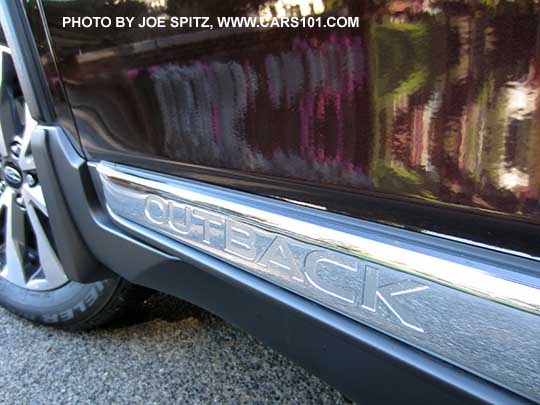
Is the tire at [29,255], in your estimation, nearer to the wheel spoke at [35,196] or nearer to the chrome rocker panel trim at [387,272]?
the wheel spoke at [35,196]

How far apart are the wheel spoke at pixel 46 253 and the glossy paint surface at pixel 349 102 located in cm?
64

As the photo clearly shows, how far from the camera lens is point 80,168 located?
4.12 feet

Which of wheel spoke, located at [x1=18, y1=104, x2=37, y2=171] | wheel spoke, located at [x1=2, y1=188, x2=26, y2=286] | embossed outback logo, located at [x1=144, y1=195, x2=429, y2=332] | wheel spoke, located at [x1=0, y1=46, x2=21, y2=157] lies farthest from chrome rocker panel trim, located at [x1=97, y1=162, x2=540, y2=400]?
wheel spoke, located at [x1=2, y1=188, x2=26, y2=286]

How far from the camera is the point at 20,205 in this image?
164 centimetres

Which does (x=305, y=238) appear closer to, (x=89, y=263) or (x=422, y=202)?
(x=422, y=202)

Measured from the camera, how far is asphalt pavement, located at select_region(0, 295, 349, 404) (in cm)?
145

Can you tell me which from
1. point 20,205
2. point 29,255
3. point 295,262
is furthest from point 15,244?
point 295,262

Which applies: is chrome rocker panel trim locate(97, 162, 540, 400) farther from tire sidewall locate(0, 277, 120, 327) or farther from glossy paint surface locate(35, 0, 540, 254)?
tire sidewall locate(0, 277, 120, 327)

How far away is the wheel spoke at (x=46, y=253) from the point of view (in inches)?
63.2

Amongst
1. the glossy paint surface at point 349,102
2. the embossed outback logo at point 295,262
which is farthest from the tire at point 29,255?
the embossed outback logo at point 295,262

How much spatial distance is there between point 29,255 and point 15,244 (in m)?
0.06

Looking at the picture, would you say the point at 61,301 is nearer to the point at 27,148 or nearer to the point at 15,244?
the point at 15,244

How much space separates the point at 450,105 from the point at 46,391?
140cm

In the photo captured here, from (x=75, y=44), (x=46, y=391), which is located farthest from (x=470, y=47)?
(x=46, y=391)
